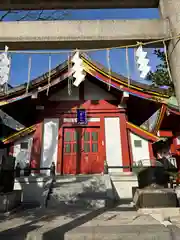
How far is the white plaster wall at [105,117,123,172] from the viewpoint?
9336 millimetres

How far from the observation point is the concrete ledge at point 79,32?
3.57m

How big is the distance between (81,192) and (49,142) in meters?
3.60

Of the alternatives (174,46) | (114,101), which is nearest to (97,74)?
(114,101)

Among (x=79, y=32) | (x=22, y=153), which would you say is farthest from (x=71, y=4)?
(x=22, y=153)

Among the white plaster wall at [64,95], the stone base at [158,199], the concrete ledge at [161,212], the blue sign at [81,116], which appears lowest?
the concrete ledge at [161,212]

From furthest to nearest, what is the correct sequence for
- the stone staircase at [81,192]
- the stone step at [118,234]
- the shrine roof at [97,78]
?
the shrine roof at [97,78] → the stone staircase at [81,192] → the stone step at [118,234]

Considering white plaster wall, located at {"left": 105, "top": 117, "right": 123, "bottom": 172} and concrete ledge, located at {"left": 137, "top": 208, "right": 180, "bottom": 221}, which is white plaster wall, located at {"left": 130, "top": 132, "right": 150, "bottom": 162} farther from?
concrete ledge, located at {"left": 137, "top": 208, "right": 180, "bottom": 221}

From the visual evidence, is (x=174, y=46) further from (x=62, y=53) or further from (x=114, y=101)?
(x=114, y=101)

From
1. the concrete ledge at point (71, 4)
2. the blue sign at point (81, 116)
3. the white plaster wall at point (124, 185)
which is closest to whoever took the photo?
the concrete ledge at point (71, 4)

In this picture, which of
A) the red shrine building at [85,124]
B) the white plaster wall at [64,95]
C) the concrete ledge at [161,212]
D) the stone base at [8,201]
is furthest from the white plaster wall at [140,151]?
the stone base at [8,201]

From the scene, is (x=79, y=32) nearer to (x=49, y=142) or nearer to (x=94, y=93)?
(x=49, y=142)

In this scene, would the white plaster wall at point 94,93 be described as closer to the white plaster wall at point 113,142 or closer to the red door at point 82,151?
the white plaster wall at point 113,142

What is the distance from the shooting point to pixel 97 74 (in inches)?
392

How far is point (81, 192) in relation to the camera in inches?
273
